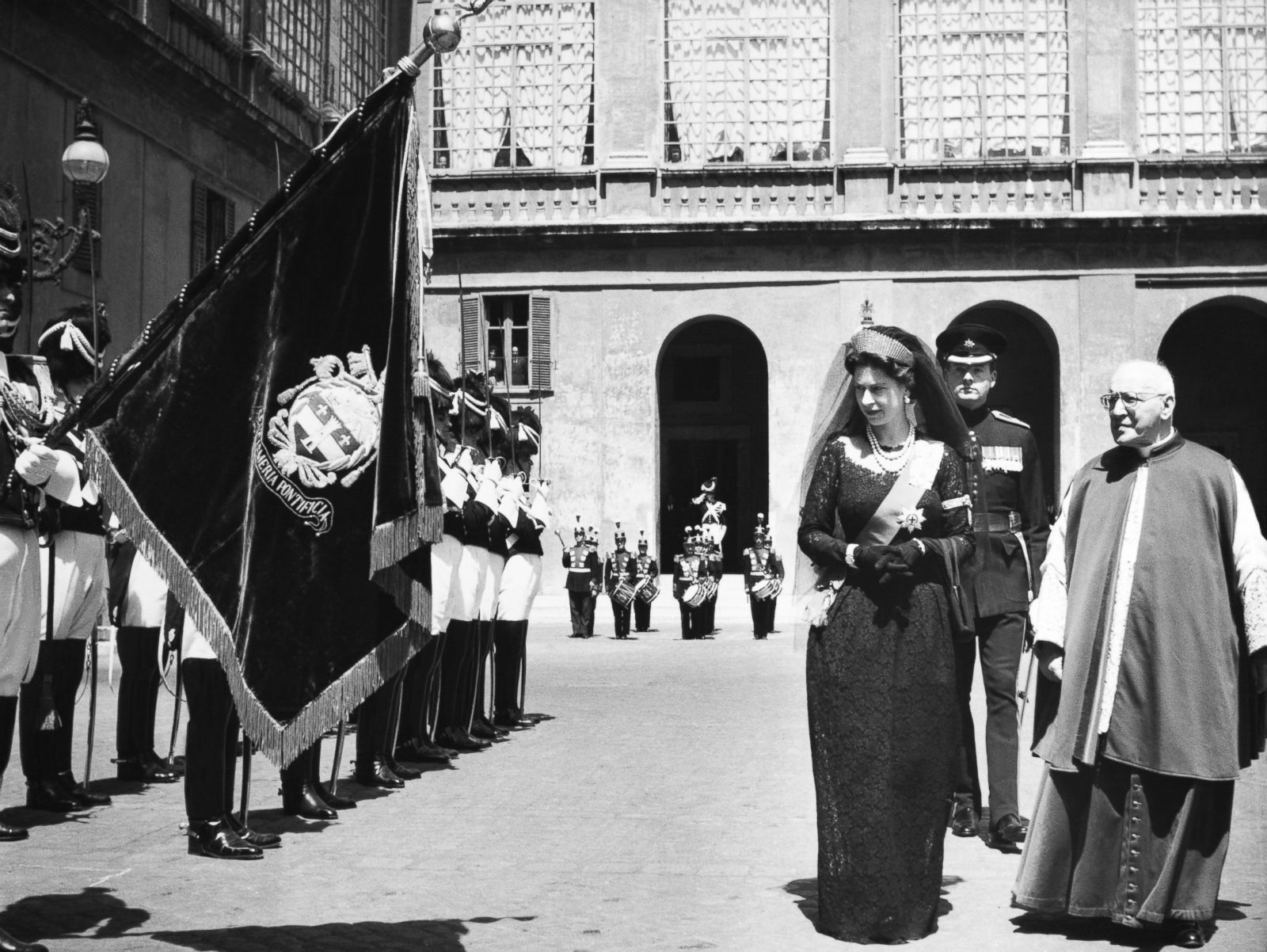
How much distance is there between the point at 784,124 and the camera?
35500mm

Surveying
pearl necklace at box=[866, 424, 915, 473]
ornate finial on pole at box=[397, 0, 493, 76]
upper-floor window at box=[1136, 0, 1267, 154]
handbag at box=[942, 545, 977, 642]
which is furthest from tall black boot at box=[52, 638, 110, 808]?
upper-floor window at box=[1136, 0, 1267, 154]

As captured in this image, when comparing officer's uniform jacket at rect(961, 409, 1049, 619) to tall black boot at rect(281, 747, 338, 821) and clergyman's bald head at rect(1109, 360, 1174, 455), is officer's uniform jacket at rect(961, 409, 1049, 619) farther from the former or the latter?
tall black boot at rect(281, 747, 338, 821)

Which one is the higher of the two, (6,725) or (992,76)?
(992,76)

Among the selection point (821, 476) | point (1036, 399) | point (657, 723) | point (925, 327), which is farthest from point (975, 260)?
point (821, 476)

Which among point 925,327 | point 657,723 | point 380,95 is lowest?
point 657,723

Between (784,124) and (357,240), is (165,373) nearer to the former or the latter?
(357,240)

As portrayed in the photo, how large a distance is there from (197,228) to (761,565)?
9.82m

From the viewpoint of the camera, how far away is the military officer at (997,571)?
7781mm

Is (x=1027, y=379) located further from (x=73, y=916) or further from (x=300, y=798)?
(x=73, y=916)

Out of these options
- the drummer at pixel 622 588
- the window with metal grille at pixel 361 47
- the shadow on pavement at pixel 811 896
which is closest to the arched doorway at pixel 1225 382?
the drummer at pixel 622 588

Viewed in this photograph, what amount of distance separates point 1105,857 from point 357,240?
330 cm

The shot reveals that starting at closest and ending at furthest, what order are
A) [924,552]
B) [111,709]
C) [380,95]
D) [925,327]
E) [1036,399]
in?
[380,95] < [924,552] < [111,709] < [925,327] < [1036,399]

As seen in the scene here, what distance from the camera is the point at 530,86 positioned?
118 ft

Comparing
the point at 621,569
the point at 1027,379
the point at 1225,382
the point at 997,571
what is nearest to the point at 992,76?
the point at 1027,379
